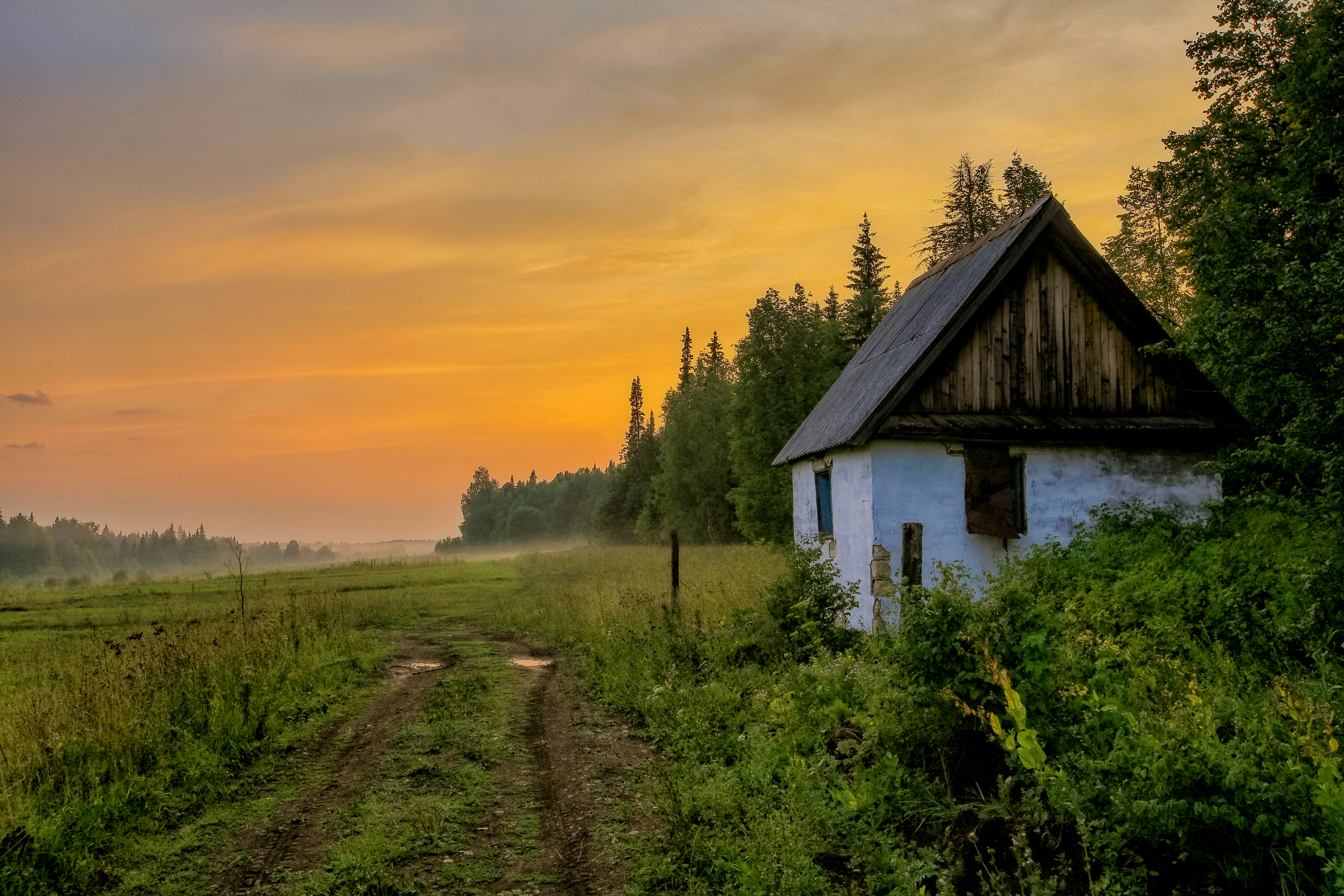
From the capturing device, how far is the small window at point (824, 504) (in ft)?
50.2

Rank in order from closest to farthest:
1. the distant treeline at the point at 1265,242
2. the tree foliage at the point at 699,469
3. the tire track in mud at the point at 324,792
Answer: the tire track in mud at the point at 324,792 → the distant treeline at the point at 1265,242 → the tree foliage at the point at 699,469

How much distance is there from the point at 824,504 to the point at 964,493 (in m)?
3.89

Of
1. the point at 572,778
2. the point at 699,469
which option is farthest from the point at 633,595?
the point at 699,469

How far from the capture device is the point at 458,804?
7.12 m

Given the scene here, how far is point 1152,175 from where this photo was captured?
48.5 feet

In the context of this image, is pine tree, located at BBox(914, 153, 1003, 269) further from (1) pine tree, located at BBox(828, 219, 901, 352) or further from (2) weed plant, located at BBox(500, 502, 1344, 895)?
(2) weed plant, located at BBox(500, 502, 1344, 895)

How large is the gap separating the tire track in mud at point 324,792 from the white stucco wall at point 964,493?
696 cm

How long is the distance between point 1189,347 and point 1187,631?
12.7 ft

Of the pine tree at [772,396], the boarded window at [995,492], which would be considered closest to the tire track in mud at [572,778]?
the boarded window at [995,492]

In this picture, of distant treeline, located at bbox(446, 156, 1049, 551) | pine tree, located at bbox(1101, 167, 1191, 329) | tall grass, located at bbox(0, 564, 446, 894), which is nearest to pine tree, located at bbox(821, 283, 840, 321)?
distant treeline, located at bbox(446, 156, 1049, 551)

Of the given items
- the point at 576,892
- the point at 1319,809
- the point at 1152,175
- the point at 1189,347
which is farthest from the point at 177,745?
the point at 1152,175

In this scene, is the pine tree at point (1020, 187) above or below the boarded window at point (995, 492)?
above

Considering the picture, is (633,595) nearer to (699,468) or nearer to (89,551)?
(699,468)

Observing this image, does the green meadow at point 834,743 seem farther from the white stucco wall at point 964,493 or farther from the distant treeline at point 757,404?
the distant treeline at point 757,404
